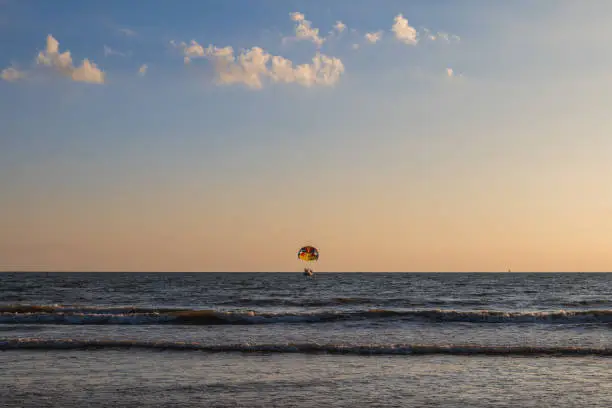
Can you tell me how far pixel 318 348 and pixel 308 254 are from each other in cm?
5503

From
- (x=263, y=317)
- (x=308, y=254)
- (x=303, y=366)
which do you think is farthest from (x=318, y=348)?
(x=308, y=254)

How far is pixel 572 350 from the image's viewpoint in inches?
698

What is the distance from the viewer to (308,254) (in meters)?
73.1

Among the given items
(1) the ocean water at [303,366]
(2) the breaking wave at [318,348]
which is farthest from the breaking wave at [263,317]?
(2) the breaking wave at [318,348]

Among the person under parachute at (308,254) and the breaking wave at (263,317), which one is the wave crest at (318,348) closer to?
the breaking wave at (263,317)

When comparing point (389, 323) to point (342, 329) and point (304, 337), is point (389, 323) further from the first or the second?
point (304, 337)

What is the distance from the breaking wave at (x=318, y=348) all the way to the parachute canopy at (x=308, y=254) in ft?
176

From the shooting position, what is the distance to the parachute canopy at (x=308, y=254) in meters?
72.6

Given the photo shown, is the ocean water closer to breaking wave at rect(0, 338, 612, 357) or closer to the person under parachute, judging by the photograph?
breaking wave at rect(0, 338, 612, 357)

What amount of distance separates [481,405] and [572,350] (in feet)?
27.5

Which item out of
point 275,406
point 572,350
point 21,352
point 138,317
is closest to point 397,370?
point 275,406

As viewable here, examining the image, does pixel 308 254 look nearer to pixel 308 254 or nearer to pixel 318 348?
pixel 308 254

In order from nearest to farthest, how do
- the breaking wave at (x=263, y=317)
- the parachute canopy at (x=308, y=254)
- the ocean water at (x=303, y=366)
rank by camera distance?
the ocean water at (x=303, y=366) → the breaking wave at (x=263, y=317) → the parachute canopy at (x=308, y=254)

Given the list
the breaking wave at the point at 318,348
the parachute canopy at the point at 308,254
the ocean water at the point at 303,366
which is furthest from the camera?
the parachute canopy at the point at 308,254
